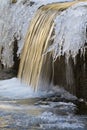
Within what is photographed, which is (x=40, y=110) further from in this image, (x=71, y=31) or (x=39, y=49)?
(x=39, y=49)

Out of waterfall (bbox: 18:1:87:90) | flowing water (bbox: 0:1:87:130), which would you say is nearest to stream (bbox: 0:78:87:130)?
flowing water (bbox: 0:1:87:130)

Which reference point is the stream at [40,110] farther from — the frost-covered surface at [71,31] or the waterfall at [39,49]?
the frost-covered surface at [71,31]

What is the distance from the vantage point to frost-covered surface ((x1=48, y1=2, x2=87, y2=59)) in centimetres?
793

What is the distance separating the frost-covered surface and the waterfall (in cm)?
26

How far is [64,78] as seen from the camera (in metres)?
8.47

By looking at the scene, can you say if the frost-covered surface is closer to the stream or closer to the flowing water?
the flowing water

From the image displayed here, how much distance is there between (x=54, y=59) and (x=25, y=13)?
3140mm

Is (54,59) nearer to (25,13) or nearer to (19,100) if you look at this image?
(19,100)

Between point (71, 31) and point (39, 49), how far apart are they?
3.93ft

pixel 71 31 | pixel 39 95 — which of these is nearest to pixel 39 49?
pixel 39 95

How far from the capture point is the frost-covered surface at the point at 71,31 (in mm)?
7930

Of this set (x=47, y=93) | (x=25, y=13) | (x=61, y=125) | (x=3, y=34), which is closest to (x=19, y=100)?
(x=47, y=93)

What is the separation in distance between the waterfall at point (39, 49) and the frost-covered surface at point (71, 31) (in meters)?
0.26

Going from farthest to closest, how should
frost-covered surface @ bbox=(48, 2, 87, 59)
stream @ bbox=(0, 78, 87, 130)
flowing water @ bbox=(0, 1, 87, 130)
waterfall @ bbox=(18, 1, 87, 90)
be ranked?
1. waterfall @ bbox=(18, 1, 87, 90)
2. frost-covered surface @ bbox=(48, 2, 87, 59)
3. flowing water @ bbox=(0, 1, 87, 130)
4. stream @ bbox=(0, 78, 87, 130)
